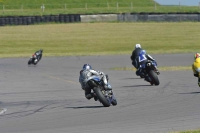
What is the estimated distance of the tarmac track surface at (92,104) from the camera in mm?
12406

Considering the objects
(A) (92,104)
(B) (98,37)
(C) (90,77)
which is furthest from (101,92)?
A: (B) (98,37)

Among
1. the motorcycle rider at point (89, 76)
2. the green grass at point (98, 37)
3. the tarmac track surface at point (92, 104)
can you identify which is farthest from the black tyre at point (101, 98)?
the green grass at point (98, 37)

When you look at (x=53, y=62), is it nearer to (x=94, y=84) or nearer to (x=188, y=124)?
(x=94, y=84)

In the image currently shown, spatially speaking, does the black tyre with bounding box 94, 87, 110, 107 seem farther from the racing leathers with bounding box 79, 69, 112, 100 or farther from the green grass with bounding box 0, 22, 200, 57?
the green grass with bounding box 0, 22, 200, 57

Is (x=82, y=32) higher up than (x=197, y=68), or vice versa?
(x=197, y=68)

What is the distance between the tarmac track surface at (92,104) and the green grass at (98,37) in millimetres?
18157

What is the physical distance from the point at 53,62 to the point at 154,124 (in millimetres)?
22993

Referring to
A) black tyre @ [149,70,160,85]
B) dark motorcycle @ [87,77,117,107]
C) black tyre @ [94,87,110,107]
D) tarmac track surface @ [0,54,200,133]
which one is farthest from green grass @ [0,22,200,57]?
black tyre @ [94,87,110,107]

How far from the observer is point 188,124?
40.9ft

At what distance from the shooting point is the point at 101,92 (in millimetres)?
15391

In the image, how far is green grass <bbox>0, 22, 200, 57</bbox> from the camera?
47219 mm

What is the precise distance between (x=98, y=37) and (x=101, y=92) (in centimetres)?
3784

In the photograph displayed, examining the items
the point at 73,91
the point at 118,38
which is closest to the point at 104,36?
the point at 118,38

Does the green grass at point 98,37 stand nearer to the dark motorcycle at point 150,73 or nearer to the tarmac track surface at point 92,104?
the tarmac track surface at point 92,104
